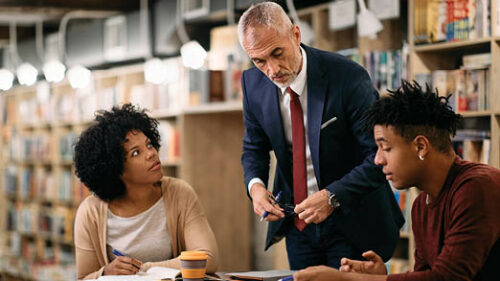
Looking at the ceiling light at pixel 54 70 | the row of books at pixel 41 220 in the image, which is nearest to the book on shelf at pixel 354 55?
the ceiling light at pixel 54 70

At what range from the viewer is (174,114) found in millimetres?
5812

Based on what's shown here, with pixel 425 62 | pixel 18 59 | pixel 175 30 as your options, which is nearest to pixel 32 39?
pixel 18 59

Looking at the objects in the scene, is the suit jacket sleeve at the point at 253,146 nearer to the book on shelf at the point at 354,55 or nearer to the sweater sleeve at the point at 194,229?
the sweater sleeve at the point at 194,229

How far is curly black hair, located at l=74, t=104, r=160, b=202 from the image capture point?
2.70 m

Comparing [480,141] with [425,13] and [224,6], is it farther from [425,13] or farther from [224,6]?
[224,6]

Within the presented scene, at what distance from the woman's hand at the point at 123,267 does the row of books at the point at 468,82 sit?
192 cm

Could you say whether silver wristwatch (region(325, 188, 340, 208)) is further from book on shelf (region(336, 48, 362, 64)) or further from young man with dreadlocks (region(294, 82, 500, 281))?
book on shelf (region(336, 48, 362, 64))

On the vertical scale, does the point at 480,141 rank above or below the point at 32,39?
below

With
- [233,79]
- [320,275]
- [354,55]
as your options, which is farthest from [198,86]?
[320,275]

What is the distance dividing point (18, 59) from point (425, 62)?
6.12 meters

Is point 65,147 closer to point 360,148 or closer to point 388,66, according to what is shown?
point 388,66

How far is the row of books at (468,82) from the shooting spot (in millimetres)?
3568

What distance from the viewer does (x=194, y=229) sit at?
8.66 feet

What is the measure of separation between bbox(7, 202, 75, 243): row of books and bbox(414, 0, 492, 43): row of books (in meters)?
4.60
